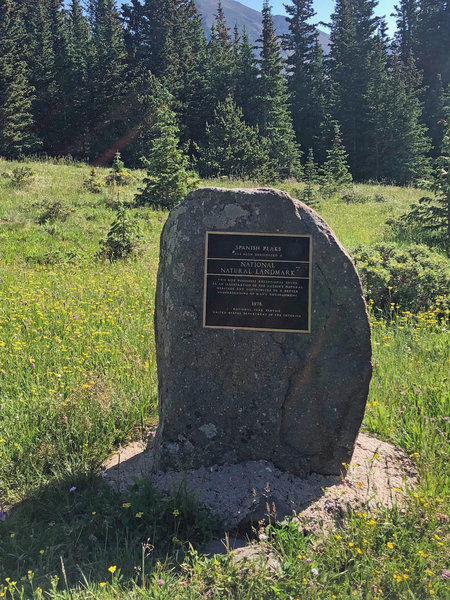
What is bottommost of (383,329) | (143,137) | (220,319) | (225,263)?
(383,329)

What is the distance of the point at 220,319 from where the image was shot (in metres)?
3.21

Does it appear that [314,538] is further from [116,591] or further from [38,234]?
[38,234]

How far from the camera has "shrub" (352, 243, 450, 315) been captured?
21.5ft

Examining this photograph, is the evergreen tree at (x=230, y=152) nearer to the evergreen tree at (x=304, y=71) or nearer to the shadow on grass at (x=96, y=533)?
the evergreen tree at (x=304, y=71)

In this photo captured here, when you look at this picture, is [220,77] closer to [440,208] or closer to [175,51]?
[175,51]

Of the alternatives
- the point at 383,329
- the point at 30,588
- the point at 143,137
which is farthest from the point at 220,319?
the point at 143,137

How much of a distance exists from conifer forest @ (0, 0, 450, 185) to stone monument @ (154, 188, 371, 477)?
26131 mm

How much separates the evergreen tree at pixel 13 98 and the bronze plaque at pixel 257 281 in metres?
31.4

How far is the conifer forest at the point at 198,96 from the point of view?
30.9m

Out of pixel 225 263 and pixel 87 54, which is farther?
pixel 87 54

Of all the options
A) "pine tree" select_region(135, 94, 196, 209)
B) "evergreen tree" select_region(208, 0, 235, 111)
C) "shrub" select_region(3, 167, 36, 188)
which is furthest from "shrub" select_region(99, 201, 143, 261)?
"evergreen tree" select_region(208, 0, 235, 111)

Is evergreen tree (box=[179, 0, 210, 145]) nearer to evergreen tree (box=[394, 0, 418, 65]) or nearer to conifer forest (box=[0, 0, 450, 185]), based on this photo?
conifer forest (box=[0, 0, 450, 185])

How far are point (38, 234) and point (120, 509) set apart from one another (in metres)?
9.11

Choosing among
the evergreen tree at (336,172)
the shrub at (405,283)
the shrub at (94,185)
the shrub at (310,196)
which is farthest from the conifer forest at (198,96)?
the shrub at (405,283)
